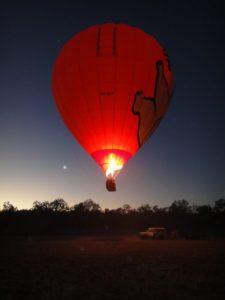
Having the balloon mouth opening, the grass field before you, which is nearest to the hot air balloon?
the balloon mouth opening

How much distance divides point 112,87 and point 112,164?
10.4 ft

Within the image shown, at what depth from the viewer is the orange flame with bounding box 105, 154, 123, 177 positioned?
15695 millimetres

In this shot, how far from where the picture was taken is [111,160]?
15.7m

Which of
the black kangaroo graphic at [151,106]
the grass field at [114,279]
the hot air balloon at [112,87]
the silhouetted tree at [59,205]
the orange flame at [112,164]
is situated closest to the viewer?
the grass field at [114,279]

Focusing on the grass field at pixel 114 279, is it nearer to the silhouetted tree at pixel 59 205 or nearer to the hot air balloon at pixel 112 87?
the hot air balloon at pixel 112 87

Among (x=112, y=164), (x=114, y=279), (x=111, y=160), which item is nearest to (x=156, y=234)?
(x=112, y=164)

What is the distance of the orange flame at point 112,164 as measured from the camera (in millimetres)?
15695

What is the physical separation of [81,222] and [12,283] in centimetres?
6853

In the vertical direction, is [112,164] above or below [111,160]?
below

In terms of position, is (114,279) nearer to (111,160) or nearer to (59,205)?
(111,160)

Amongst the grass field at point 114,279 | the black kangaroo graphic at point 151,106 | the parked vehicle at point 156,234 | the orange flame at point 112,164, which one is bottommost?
the grass field at point 114,279

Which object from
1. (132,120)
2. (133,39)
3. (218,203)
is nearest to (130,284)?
(132,120)

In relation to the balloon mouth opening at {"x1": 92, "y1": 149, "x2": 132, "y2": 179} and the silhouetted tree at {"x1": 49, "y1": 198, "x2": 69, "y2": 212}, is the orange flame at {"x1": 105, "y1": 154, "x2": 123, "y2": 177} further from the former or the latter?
the silhouetted tree at {"x1": 49, "y1": 198, "x2": 69, "y2": 212}

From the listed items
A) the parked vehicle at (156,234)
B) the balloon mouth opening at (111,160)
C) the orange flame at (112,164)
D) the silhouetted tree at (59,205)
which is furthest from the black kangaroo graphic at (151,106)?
the silhouetted tree at (59,205)
